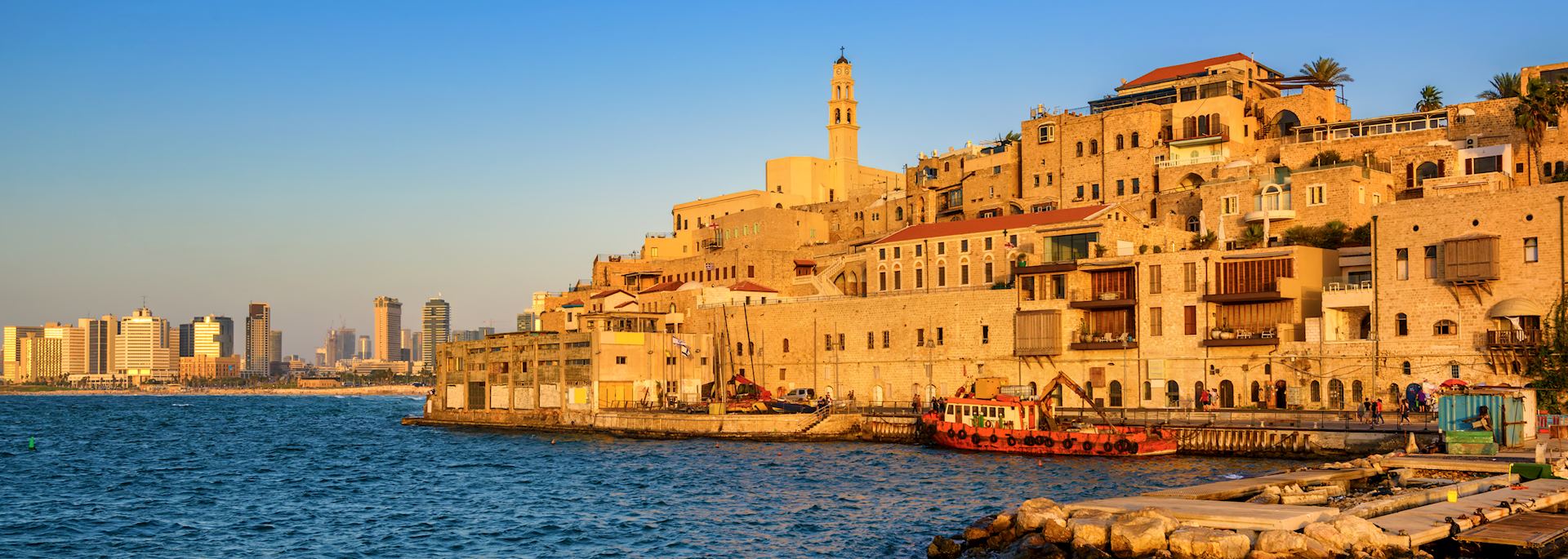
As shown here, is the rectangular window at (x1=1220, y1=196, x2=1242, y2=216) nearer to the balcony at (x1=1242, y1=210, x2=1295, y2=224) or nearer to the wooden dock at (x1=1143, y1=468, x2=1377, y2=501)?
the balcony at (x1=1242, y1=210, x2=1295, y2=224)

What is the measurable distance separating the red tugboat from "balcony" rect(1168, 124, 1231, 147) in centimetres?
2706

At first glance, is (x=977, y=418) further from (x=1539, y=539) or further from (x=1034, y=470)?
(x=1539, y=539)

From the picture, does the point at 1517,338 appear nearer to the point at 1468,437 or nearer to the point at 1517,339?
the point at 1517,339

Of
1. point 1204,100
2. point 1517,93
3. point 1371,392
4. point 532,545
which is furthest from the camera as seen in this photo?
point 1204,100

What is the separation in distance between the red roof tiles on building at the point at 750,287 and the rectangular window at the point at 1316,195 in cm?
3170

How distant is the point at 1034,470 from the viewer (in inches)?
1764

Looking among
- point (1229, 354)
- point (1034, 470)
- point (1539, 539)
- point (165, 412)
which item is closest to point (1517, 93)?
point (1229, 354)

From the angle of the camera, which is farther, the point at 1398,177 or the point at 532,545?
the point at 1398,177

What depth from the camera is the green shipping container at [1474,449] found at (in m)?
36.3

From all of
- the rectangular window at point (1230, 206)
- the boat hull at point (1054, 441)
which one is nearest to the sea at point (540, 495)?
the boat hull at point (1054, 441)

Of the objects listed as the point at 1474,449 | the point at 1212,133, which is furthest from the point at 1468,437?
the point at 1212,133

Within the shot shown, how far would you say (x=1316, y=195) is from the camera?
6569cm

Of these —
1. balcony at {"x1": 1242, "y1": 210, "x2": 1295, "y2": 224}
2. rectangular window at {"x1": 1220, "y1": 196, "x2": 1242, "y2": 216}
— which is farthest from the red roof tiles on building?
balcony at {"x1": 1242, "y1": 210, "x2": 1295, "y2": 224}

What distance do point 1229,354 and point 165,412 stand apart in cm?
10320
